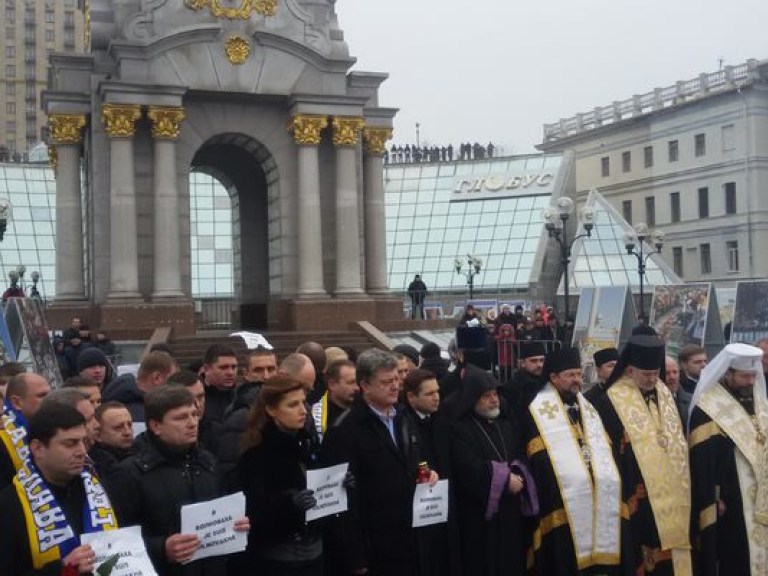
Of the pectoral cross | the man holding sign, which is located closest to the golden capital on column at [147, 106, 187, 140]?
the pectoral cross

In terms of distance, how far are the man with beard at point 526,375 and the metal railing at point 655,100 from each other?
Result: 5737cm

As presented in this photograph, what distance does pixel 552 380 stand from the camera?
802 centimetres

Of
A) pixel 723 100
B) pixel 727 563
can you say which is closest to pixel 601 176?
pixel 723 100

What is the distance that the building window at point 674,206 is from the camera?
6812cm

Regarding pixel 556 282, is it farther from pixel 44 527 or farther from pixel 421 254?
pixel 44 527

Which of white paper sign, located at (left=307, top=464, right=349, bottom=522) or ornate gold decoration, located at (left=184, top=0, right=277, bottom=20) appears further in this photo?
ornate gold decoration, located at (left=184, top=0, right=277, bottom=20)

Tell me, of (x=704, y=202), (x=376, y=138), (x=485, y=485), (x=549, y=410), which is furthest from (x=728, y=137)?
(x=485, y=485)

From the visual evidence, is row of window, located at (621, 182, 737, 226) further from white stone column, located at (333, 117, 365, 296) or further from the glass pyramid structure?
white stone column, located at (333, 117, 365, 296)

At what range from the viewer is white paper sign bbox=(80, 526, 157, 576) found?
491cm

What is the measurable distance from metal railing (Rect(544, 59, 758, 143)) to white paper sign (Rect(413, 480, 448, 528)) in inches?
2379

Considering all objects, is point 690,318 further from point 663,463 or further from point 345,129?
point 663,463

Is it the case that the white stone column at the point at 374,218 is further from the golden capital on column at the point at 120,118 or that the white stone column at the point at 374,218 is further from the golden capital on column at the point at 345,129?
the golden capital on column at the point at 120,118

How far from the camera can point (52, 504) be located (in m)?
4.89

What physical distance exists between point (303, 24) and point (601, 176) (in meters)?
52.0
